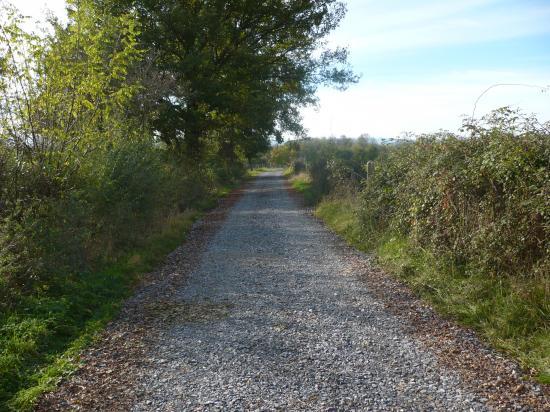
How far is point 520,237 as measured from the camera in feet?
22.0

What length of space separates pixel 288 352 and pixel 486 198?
4053 millimetres

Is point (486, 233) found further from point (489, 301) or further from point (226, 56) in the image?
point (226, 56)

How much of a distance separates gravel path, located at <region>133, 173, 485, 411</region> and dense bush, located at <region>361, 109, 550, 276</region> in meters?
1.64

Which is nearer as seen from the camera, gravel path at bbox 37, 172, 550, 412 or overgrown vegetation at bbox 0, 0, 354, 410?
gravel path at bbox 37, 172, 550, 412

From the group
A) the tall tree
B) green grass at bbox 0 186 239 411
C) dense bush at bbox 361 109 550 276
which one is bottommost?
green grass at bbox 0 186 239 411

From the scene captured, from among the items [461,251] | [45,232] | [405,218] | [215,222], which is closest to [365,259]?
[405,218]

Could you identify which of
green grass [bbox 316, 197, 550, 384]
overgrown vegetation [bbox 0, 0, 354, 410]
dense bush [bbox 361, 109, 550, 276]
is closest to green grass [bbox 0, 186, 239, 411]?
overgrown vegetation [bbox 0, 0, 354, 410]

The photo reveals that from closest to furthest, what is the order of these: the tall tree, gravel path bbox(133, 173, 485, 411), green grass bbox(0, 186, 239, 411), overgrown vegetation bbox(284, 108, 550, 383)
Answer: gravel path bbox(133, 173, 485, 411)
green grass bbox(0, 186, 239, 411)
overgrown vegetation bbox(284, 108, 550, 383)
the tall tree

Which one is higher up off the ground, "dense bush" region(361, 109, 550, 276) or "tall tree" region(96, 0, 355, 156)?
"tall tree" region(96, 0, 355, 156)

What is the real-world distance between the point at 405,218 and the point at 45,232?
655cm

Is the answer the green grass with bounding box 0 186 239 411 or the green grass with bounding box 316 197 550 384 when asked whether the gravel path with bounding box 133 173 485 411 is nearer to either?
the green grass with bounding box 316 197 550 384

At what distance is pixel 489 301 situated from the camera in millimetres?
6527

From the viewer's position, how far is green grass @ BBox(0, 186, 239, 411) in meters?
4.96

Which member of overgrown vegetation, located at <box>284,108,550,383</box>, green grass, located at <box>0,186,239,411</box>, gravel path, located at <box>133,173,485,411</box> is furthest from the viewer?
overgrown vegetation, located at <box>284,108,550,383</box>
